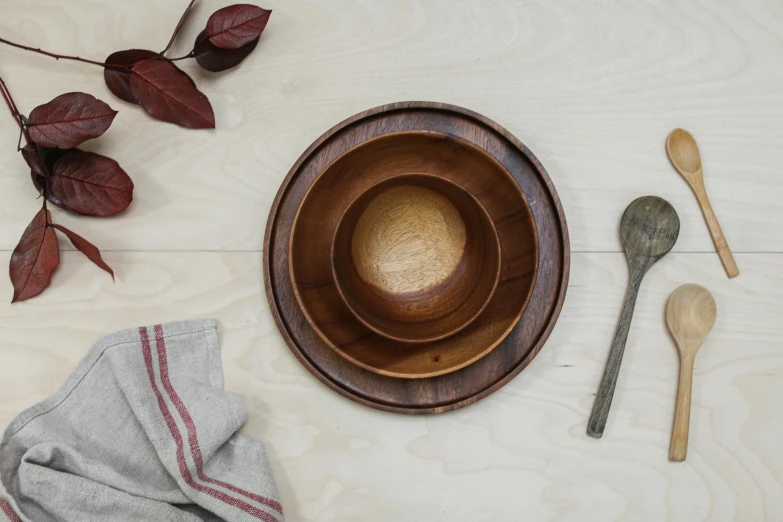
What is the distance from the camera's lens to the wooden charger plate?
1.92 ft

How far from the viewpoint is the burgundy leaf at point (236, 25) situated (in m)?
0.59

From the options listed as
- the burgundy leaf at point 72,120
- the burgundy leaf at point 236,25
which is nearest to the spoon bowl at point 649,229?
the burgundy leaf at point 236,25

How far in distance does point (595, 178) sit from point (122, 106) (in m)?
0.51

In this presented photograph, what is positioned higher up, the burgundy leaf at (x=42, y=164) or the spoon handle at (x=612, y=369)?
the burgundy leaf at (x=42, y=164)

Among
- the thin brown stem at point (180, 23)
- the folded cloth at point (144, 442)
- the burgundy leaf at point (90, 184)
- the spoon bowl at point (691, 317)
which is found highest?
the thin brown stem at point (180, 23)

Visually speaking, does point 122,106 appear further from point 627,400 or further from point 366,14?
point 627,400

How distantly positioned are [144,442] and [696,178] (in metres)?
0.64

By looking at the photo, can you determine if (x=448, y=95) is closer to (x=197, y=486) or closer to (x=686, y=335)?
(x=686, y=335)

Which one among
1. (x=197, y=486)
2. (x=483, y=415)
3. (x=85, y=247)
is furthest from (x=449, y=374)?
(x=85, y=247)

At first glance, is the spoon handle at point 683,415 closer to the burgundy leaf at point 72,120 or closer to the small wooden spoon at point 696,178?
the small wooden spoon at point 696,178

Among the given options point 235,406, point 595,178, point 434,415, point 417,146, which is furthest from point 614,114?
point 235,406

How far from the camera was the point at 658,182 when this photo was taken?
2.08 ft

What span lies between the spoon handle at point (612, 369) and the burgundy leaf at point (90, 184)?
1.71 feet

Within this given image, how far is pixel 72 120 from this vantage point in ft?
1.87
